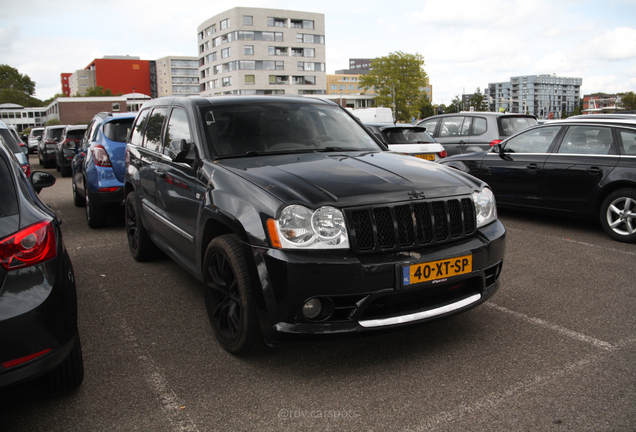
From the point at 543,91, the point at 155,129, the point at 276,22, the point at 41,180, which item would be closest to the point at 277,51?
the point at 276,22

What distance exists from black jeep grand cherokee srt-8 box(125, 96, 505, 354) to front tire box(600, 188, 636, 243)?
3839 millimetres

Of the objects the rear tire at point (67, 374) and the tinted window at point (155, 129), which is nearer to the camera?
the rear tire at point (67, 374)

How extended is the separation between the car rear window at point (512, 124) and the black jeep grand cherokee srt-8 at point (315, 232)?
7883mm

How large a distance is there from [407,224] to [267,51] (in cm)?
8998

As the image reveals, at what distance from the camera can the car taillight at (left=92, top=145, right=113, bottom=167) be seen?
7605mm

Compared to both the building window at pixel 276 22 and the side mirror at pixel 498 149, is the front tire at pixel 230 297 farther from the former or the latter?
the building window at pixel 276 22

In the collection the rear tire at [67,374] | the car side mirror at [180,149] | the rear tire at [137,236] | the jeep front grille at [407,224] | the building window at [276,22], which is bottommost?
the rear tire at [67,374]

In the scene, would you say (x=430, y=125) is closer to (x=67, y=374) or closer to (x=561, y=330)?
(x=561, y=330)

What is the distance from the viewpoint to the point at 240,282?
3.10m

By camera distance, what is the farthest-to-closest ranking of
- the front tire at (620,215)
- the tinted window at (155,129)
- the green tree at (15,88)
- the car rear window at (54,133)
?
the green tree at (15,88), the car rear window at (54,133), the front tire at (620,215), the tinted window at (155,129)

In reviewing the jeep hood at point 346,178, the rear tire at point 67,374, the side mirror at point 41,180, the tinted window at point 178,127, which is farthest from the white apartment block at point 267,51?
the rear tire at point 67,374

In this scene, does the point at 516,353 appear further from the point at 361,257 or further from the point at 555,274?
the point at 555,274

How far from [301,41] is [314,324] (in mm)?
93161

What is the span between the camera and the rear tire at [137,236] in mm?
5598
